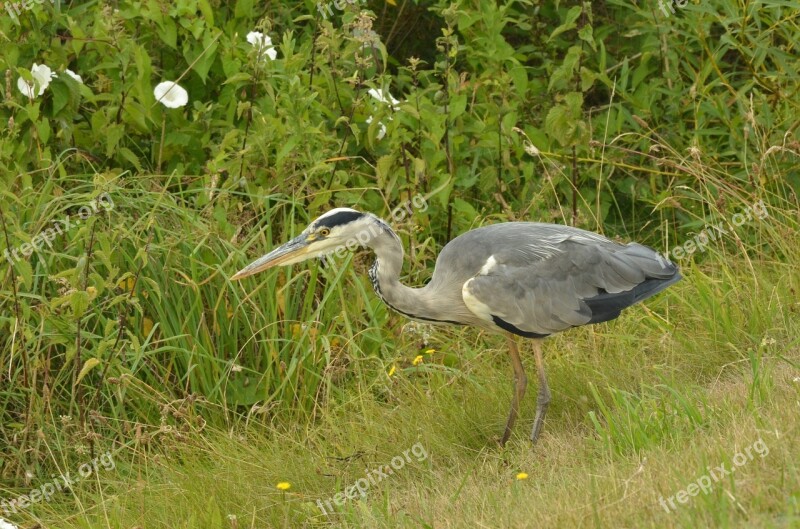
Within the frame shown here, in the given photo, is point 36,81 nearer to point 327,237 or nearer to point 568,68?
point 327,237

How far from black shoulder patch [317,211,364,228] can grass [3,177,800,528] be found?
0.84m

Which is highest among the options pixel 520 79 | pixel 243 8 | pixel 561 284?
pixel 243 8

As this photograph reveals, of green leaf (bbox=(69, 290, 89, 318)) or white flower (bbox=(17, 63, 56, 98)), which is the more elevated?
white flower (bbox=(17, 63, 56, 98))

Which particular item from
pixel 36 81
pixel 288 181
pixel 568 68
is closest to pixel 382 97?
pixel 288 181

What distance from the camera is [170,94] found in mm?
6750

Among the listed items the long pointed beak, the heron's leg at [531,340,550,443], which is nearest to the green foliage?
the heron's leg at [531,340,550,443]

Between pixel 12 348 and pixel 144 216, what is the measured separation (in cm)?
105

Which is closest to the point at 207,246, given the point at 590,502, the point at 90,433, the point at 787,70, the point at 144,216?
the point at 144,216

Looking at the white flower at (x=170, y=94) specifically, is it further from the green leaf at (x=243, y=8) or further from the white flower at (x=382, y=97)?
the white flower at (x=382, y=97)

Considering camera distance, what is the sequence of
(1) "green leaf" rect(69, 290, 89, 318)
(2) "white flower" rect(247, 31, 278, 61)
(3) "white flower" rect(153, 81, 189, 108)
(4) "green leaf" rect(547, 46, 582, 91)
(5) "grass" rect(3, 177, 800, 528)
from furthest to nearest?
(4) "green leaf" rect(547, 46, 582, 91), (3) "white flower" rect(153, 81, 189, 108), (2) "white flower" rect(247, 31, 278, 61), (1) "green leaf" rect(69, 290, 89, 318), (5) "grass" rect(3, 177, 800, 528)

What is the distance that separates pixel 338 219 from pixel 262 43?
1502 millimetres

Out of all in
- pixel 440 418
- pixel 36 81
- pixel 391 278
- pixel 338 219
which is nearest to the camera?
pixel 338 219

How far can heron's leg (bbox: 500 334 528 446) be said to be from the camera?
5570mm

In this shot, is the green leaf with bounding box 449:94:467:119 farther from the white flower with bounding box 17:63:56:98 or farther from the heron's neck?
the white flower with bounding box 17:63:56:98
